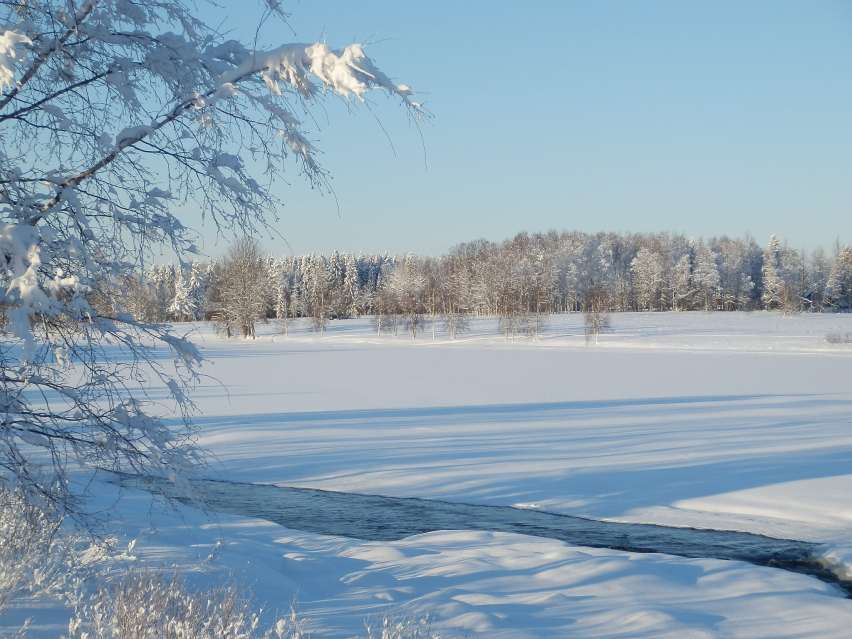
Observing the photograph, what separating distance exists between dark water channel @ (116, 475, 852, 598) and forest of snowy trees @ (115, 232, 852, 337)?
57.3m

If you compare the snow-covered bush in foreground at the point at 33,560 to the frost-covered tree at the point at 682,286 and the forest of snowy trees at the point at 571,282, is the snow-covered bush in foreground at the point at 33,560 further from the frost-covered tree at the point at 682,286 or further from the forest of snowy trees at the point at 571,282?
the frost-covered tree at the point at 682,286

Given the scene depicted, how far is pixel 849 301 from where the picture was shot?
309 ft

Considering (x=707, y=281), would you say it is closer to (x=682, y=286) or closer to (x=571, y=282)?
(x=682, y=286)

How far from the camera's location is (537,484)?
42.6 ft

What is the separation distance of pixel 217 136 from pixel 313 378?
27.5m

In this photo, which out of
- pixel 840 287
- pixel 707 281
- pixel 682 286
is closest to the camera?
pixel 840 287

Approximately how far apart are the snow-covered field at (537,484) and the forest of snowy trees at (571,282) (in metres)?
44.6

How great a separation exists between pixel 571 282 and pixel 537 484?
3505 inches

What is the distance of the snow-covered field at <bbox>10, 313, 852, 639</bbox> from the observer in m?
6.68

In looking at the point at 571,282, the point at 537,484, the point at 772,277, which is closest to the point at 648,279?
the point at 571,282

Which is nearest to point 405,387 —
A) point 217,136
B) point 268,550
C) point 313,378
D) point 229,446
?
point 313,378

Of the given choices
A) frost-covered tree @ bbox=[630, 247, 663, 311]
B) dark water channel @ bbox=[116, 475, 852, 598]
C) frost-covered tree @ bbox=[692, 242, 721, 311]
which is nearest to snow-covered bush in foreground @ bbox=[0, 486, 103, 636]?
dark water channel @ bbox=[116, 475, 852, 598]

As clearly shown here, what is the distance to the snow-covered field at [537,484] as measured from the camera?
668 cm

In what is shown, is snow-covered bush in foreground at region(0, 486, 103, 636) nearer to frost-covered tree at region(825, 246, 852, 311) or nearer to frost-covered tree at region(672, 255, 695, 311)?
frost-covered tree at region(672, 255, 695, 311)
